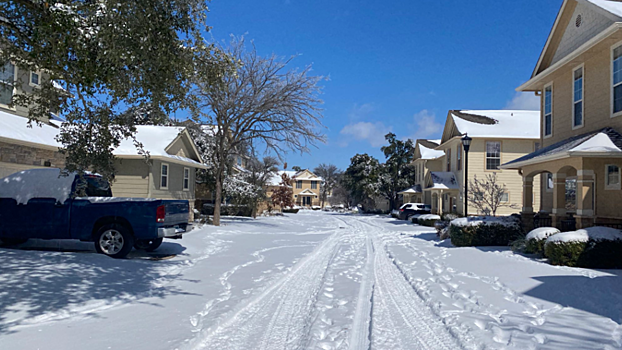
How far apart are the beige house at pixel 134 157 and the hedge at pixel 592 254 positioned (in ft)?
34.7

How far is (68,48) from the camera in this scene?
293 inches

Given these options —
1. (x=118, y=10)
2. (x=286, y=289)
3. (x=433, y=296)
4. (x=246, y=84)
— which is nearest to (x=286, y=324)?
(x=286, y=289)

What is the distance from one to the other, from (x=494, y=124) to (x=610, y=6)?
16.4 m

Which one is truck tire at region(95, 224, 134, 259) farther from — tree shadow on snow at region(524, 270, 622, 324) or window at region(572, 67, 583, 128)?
window at region(572, 67, 583, 128)

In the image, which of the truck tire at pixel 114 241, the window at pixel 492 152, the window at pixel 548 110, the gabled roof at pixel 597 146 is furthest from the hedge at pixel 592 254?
the window at pixel 492 152

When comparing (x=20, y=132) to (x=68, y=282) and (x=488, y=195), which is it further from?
(x=488, y=195)

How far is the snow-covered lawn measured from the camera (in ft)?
16.8

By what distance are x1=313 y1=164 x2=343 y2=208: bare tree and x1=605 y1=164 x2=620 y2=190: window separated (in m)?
68.8

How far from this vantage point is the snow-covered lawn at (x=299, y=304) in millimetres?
5105

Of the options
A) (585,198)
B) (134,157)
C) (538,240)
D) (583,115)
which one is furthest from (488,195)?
(134,157)

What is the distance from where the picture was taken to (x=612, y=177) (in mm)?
12281

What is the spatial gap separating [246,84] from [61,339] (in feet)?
55.4

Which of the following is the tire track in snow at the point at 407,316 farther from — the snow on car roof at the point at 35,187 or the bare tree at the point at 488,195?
the bare tree at the point at 488,195

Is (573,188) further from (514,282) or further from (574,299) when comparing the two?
(574,299)
